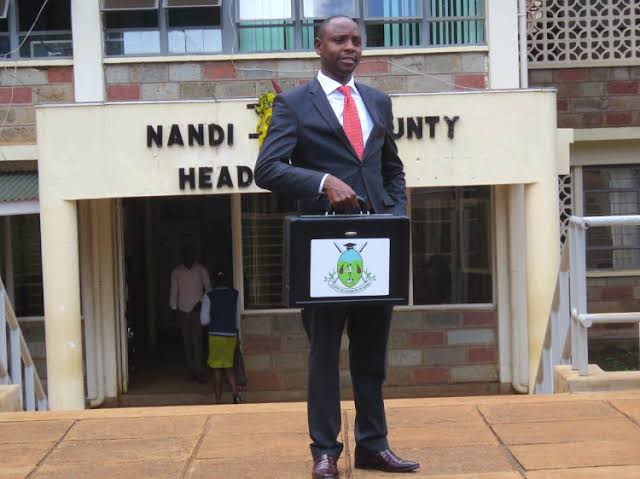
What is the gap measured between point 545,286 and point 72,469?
259 inches

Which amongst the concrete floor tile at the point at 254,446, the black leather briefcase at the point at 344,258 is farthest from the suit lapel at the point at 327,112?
the concrete floor tile at the point at 254,446

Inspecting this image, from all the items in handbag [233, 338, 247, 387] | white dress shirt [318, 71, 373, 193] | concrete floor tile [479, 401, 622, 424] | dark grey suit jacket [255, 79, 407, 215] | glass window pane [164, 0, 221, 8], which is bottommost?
handbag [233, 338, 247, 387]

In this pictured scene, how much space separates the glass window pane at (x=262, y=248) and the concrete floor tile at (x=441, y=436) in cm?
692

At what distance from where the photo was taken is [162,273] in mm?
15625

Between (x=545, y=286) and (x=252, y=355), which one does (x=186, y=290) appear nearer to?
(x=252, y=355)

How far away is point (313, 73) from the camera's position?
1129 cm

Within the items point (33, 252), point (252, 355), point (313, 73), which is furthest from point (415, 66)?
point (33, 252)

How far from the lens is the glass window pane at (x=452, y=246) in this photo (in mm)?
12672

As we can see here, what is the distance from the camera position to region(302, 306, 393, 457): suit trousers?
447 cm

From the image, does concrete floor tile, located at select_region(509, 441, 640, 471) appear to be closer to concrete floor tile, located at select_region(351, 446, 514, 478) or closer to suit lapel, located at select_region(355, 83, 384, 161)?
concrete floor tile, located at select_region(351, 446, 514, 478)

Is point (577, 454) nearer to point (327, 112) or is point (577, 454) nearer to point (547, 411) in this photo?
point (547, 411)

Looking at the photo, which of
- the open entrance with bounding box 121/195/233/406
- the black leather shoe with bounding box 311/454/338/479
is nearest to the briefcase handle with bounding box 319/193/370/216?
the black leather shoe with bounding box 311/454/338/479

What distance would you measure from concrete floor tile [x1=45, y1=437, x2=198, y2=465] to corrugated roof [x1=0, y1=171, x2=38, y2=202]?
5.97 meters

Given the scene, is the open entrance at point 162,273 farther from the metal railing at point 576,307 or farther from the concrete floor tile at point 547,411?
the concrete floor tile at point 547,411
